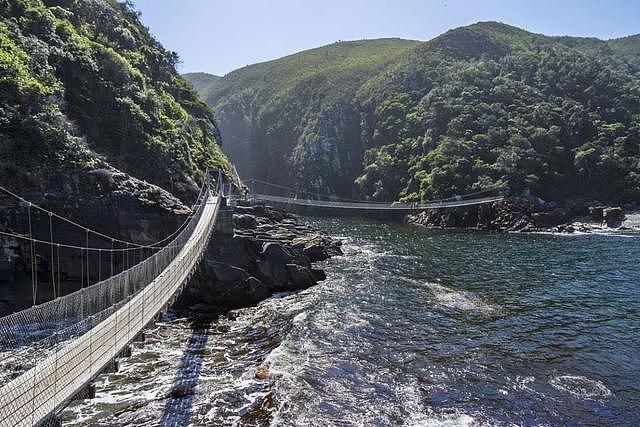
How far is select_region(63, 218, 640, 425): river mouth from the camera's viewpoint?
513 inches

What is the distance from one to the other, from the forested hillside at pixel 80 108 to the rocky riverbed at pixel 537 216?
3249cm

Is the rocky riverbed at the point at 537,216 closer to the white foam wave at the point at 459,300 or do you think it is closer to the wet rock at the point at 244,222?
the white foam wave at the point at 459,300

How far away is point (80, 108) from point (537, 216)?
4948 centimetres

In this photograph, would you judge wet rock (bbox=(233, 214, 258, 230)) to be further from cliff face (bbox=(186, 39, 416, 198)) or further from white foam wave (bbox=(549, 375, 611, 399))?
cliff face (bbox=(186, 39, 416, 198))

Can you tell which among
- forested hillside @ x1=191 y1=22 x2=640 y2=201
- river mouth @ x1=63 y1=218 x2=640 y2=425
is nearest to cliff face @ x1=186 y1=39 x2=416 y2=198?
forested hillside @ x1=191 y1=22 x2=640 y2=201

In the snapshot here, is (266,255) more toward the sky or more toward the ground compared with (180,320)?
more toward the sky

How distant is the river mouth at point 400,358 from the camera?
13039 mm

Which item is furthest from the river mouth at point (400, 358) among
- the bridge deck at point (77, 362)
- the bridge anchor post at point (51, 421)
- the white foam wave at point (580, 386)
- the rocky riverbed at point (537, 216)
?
the rocky riverbed at point (537, 216)

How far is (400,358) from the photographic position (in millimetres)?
16656

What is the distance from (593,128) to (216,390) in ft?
239

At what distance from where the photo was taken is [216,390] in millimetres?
14328

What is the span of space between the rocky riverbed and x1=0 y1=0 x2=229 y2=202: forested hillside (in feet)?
107

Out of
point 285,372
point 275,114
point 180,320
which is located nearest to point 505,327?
point 285,372

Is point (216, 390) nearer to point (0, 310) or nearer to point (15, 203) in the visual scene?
point (0, 310)
